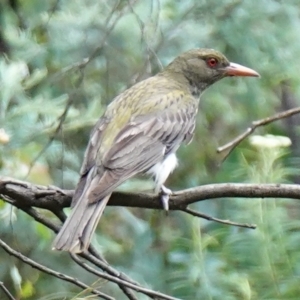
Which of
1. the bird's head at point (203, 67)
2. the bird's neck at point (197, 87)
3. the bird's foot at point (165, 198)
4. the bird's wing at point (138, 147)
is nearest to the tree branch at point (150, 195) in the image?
the bird's foot at point (165, 198)

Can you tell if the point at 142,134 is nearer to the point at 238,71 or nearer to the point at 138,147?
the point at 138,147

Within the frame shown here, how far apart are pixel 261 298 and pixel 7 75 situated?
5.40 feet

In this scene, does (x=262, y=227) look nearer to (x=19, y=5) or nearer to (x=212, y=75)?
(x=212, y=75)

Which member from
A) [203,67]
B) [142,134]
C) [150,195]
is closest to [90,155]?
[142,134]

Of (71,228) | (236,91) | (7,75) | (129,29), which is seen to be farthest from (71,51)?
(71,228)

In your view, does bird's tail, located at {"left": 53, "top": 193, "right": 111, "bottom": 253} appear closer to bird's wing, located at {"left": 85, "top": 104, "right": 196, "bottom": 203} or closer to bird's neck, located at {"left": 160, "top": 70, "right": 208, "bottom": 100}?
bird's wing, located at {"left": 85, "top": 104, "right": 196, "bottom": 203}

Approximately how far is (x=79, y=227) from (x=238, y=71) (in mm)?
1914

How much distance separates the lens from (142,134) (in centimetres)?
427

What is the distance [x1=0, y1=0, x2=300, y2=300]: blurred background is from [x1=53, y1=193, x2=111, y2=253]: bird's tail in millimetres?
556

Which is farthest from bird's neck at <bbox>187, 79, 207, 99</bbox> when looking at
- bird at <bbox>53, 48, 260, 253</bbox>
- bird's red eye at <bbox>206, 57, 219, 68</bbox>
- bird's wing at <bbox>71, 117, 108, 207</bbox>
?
bird's wing at <bbox>71, 117, 108, 207</bbox>

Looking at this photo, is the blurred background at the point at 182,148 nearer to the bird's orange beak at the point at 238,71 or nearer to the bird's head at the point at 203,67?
the bird's head at the point at 203,67

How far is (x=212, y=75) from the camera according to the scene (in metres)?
5.12

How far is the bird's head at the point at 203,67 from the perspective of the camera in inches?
193

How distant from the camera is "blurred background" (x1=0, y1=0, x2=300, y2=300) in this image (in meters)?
4.16
